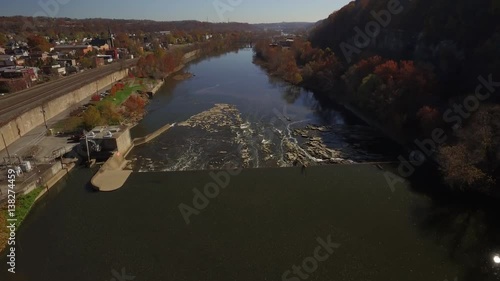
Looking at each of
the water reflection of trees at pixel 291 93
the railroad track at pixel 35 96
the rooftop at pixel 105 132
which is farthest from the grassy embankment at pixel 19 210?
the water reflection of trees at pixel 291 93

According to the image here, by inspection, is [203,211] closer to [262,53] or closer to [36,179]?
[36,179]

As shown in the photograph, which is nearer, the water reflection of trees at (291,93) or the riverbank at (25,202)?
the riverbank at (25,202)

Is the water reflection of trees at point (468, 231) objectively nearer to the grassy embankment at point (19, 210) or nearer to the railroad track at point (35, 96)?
the grassy embankment at point (19, 210)

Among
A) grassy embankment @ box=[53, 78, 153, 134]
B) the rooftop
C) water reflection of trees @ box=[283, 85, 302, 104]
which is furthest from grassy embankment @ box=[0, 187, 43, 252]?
water reflection of trees @ box=[283, 85, 302, 104]

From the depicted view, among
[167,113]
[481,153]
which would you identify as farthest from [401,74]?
[167,113]

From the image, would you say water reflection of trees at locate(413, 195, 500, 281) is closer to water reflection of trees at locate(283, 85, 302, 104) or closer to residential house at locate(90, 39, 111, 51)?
water reflection of trees at locate(283, 85, 302, 104)

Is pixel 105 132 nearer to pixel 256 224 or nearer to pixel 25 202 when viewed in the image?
pixel 25 202
